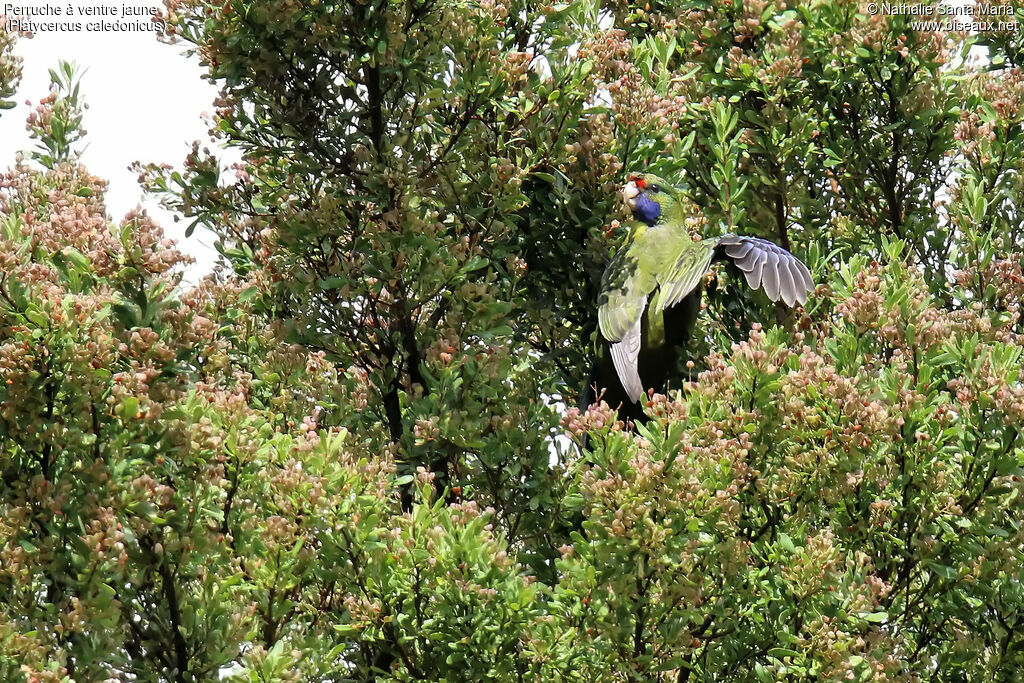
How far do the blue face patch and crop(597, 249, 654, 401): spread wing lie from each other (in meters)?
0.28

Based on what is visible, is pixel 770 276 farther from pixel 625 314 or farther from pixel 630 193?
pixel 630 193

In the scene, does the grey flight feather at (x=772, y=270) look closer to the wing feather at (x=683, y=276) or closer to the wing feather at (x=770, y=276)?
the wing feather at (x=770, y=276)

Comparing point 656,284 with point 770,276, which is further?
point 656,284

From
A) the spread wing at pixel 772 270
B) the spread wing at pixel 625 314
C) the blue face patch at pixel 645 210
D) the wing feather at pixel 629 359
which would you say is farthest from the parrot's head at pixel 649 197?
the wing feather at pixel 629 359

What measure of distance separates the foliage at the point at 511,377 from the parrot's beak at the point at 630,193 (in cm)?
11

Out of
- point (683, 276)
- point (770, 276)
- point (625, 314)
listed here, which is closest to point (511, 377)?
point (625, 314)

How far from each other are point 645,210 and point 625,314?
80 cm

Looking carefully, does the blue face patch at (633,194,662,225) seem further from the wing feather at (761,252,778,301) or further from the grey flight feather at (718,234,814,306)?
the wing feather at (761,252,778,301)

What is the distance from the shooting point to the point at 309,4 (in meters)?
7.30

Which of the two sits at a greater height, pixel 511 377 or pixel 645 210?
pixel 645 210

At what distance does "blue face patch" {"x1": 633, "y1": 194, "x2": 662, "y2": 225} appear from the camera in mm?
8352

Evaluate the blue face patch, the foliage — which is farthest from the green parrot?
the foliage

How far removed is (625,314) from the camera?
794 cm

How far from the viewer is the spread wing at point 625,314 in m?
7.82
